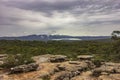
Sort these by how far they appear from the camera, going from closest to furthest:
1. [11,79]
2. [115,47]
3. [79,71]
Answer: [11,79], [79,71], [115,47]

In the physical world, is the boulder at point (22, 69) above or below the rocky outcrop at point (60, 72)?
above

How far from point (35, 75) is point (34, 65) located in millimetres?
3512

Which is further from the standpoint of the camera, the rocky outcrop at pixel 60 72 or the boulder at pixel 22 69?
the boulder at pixel 22 69

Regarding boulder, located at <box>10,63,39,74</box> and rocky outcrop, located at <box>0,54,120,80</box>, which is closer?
rocky outcrop, located at <box>0,54,120,80</box>

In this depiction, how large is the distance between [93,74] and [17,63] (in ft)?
48.5

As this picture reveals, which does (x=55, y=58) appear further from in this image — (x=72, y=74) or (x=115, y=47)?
(x=115, y=47)

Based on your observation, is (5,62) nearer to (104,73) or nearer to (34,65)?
(34,65)

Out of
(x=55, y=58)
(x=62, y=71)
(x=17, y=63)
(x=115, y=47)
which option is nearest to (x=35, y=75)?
(x=62, y=71)

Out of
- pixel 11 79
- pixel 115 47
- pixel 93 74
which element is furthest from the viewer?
pixel 115 47

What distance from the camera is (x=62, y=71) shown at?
4056cm

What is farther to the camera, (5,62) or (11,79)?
(5,62)

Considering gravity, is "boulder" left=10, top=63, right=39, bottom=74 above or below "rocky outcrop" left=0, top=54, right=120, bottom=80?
above

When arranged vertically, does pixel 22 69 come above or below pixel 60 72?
above

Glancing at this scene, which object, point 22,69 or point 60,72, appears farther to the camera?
point 60,72
